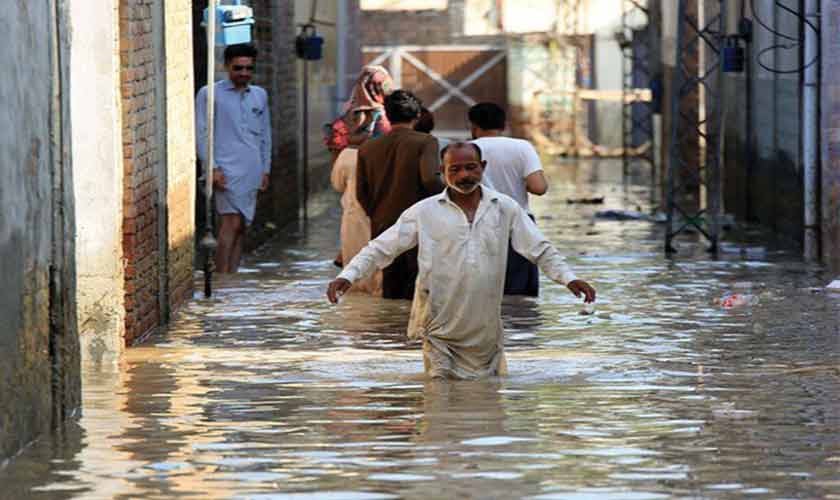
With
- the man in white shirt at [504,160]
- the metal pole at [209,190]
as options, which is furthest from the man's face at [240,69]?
the man in white shirt at [504,160]

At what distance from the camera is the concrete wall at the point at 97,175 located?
446 inches

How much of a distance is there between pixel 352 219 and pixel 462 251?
5086mm

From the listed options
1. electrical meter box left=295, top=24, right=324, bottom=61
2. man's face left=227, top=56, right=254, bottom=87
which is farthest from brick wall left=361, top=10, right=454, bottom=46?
man's face left=227, top=56, right=254, bottom=87

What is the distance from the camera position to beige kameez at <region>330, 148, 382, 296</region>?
1502 cm

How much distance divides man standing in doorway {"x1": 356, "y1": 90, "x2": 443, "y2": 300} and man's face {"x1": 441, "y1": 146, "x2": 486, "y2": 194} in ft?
13.8

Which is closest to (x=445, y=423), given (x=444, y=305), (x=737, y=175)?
(x=444, y=305)

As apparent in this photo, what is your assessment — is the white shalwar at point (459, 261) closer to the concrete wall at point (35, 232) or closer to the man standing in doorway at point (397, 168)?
the concrete wall at point (35, 232)

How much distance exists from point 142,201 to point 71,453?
13.3 feet

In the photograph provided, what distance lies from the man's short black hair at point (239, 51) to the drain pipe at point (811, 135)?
4540 millimetres

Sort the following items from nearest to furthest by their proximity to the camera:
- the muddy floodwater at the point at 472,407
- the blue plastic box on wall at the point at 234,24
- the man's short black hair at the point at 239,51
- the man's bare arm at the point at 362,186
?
1. the muddy floodwater at the point at 472,407
2. the man's bare arm at the point at 362,186
3. the blue plastic box on wall at the point at 234,24
4. the man's short black hair at the point at 239,51

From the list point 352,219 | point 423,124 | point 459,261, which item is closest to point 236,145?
point 352,219

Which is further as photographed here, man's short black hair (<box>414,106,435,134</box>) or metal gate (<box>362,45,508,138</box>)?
metal gate (<box>362,45,508,138</box>)

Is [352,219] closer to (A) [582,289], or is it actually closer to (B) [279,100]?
(A) [582,289]

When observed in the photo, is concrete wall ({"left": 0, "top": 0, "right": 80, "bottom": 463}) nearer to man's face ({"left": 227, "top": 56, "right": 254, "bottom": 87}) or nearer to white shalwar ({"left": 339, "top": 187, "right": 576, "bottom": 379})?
white shalwar ({"left": 339, "top": 187, "right": 576, "bottom": 379})
